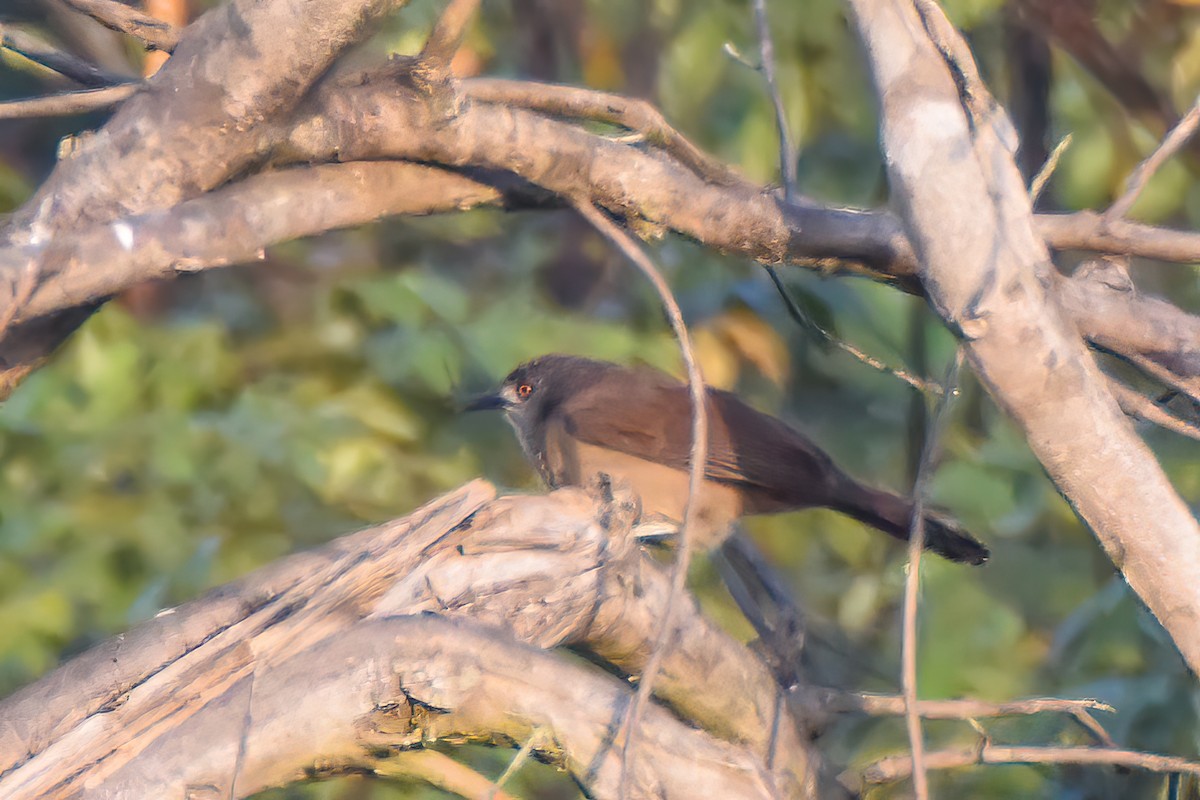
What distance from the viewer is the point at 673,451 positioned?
4.44 metres

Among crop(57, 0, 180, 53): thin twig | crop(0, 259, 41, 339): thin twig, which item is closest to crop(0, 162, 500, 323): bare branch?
crop(0, 259, 41, 339): thin twig

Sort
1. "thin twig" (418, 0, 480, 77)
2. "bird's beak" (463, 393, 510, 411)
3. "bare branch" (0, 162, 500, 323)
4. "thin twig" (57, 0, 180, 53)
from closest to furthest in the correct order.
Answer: "bare branch" (0, 162, 500, 323) → "thin twig" (418, 0, 480, 77) → "thin twig" (57, 0, 180, 53) → "bird's beak" (463, 393, 510, 411)

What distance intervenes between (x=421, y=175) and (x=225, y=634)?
1019 mm

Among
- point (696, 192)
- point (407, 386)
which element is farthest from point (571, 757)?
point (407, 386)

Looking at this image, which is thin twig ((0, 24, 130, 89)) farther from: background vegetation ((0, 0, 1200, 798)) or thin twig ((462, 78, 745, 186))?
background vegetation ((0, 0, 1200, 798))

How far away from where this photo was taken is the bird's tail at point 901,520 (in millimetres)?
3604

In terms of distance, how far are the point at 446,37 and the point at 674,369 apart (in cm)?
228

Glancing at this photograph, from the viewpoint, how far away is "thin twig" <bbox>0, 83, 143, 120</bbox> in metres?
2.26

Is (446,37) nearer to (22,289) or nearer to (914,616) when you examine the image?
(22,289)

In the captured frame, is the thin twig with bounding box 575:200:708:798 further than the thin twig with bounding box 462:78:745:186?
No

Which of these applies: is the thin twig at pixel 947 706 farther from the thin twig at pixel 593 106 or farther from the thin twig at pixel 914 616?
the thin twig at pixel 593 106

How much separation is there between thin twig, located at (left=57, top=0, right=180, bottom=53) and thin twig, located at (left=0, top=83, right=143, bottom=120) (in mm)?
172

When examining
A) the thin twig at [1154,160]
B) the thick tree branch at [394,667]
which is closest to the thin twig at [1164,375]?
the thin twig at [1154,160]

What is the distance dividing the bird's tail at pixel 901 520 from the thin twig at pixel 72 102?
2.38 m
